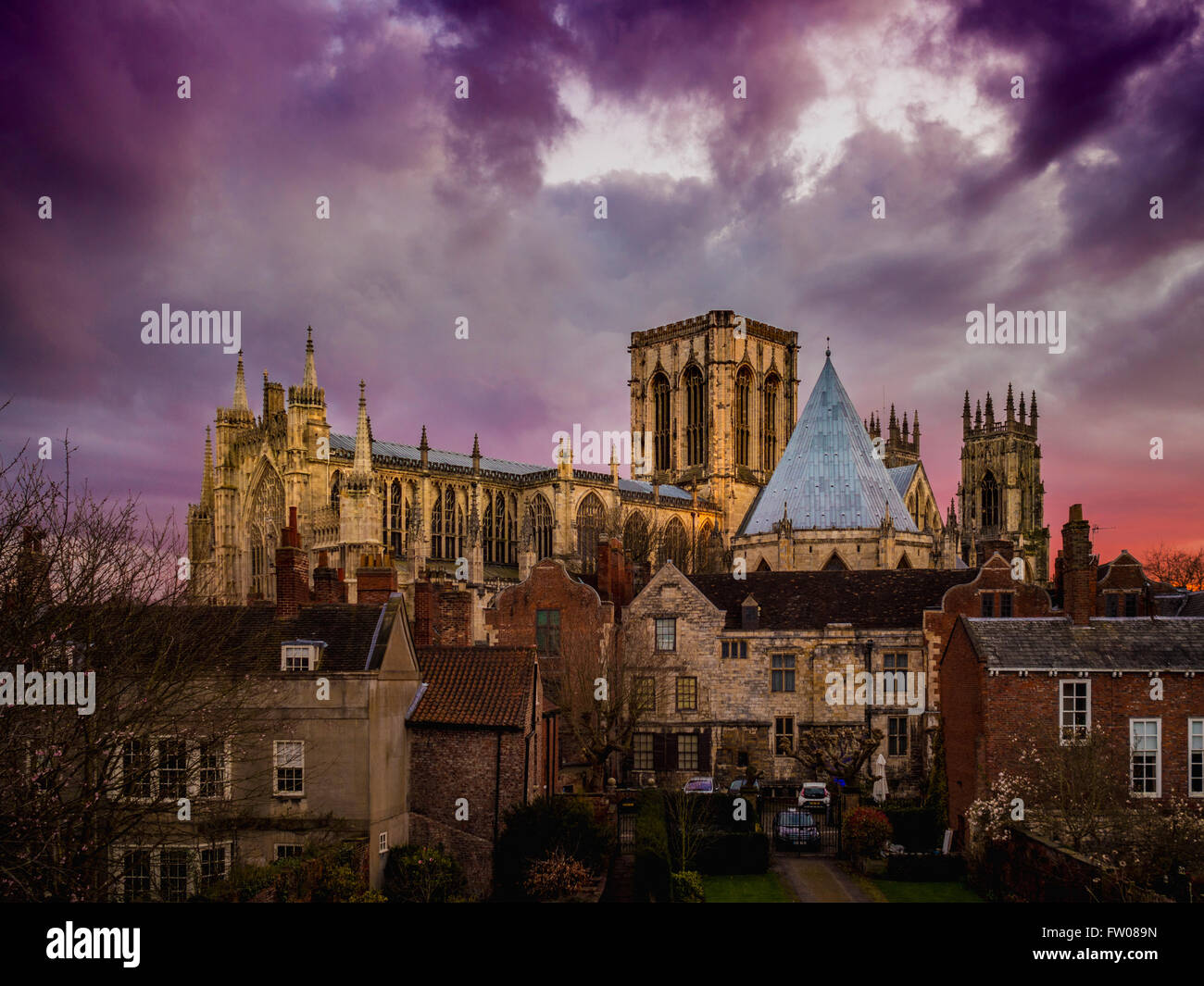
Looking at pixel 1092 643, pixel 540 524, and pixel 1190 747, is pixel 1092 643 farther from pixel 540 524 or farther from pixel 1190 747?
pixel 540 524

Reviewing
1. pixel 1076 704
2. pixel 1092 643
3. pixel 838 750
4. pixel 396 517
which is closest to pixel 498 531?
pixel 396 517

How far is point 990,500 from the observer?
130 meters

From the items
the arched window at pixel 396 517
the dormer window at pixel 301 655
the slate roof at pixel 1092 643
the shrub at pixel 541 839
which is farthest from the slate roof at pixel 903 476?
the dormer window at pixel 301 655

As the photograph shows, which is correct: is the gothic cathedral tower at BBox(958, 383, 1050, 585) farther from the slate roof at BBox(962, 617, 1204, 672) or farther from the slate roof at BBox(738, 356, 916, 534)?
the slate roof at BBox(962, 617, 1204, 672)

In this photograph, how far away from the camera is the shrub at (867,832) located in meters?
30.7

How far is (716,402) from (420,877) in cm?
8667

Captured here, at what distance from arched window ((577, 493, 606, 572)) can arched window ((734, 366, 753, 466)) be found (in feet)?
80.8

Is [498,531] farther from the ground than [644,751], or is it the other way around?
[498,531]

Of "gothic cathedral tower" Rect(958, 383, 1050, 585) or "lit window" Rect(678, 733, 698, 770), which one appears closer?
"lit window" Rect(678, 733, 698, 770)

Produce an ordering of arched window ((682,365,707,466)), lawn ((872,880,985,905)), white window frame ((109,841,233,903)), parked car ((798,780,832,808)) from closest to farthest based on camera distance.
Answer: white window frame ((109,841,233,903))
lawn ((872,880,985,905))
parked car ((798,780,832,808))
arched window ((682,365,707,466))

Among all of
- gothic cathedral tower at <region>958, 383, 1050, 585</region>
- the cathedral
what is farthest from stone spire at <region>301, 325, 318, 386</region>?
gothic cathedral tower at <region>958, 383, 1050, 585</region>

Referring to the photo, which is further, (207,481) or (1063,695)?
(207,481)

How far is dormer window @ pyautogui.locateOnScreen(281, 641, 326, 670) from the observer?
25.9m
